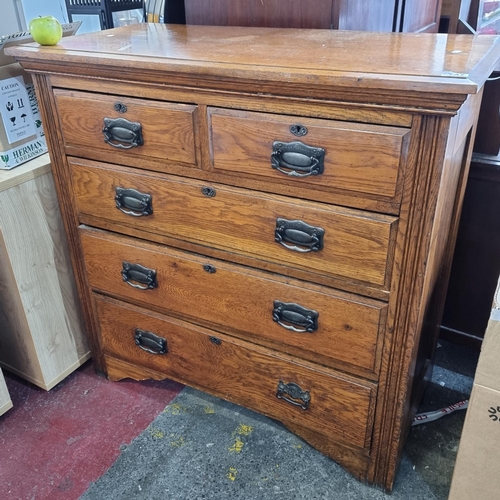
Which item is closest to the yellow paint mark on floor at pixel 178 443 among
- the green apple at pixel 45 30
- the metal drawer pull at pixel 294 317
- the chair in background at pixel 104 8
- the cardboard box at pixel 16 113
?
the metal drawer pull at pixel 294 317

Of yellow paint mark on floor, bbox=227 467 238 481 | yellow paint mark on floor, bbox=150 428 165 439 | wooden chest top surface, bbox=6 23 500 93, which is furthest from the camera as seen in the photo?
yellow paint mark on floor, bbox=150 428 165 439

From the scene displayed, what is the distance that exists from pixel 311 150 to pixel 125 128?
43 cm

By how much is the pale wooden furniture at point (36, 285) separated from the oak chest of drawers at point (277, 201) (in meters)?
0.11

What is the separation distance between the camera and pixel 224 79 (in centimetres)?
95

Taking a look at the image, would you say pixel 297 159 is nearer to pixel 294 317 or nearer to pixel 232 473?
pixel 294 317

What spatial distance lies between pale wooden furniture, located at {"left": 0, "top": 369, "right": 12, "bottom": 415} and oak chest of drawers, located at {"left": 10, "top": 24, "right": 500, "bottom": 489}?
33 cm

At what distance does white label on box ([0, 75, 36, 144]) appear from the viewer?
130 cm

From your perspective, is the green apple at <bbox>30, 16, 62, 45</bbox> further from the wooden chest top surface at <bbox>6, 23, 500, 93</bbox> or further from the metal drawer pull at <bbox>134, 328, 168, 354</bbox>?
the metal drawer pull at <bbox>134, 328, 168, 354</bbox>

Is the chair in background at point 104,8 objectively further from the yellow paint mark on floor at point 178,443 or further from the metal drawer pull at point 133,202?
the yellow paint mark on floor at point 178,443

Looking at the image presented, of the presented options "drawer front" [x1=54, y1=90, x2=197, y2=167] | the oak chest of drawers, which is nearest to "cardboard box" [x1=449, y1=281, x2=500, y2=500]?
the oak chest of drawers

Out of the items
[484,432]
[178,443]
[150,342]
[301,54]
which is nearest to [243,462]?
[178,443]

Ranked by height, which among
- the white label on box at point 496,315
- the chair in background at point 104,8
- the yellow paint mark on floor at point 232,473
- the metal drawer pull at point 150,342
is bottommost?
the yellow paint mark on floor at point 232,473

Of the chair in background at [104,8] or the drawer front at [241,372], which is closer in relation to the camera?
the drawer front at [241,372]

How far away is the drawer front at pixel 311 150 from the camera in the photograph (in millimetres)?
886
